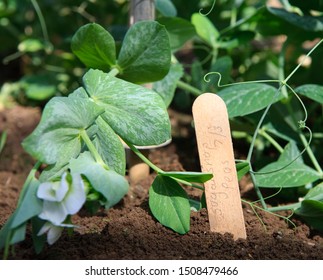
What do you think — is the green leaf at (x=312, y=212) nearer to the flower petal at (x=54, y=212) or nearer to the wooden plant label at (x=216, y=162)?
the wooden plant label at (x=216, y=162)

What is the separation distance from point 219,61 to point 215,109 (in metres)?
0.38

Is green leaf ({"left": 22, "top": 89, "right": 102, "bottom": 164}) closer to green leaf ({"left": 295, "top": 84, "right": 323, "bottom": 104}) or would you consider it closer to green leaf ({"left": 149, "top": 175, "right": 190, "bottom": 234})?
green leaf ({"left": 149, "top": 175, "right": 190, "bottom": 234})

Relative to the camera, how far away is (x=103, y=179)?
0.91 metres

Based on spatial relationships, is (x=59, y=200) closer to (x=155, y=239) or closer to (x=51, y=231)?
(x=51, y=231)

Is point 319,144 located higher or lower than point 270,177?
lower

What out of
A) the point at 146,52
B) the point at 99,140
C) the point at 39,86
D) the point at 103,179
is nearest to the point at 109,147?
the point at 99,140

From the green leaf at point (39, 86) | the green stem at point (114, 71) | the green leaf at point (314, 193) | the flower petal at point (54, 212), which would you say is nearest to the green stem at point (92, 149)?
the flower petal at point (54, 212)

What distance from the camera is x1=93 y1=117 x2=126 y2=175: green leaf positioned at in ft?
3.37

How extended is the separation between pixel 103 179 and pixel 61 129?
12 centimetres

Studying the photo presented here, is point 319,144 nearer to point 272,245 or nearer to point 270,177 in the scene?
point 270,177

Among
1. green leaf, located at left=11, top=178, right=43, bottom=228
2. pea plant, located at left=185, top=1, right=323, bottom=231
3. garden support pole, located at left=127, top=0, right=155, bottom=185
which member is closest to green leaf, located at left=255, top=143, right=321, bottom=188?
pea plant, located at left=185, top=1, right=323, bottom=231

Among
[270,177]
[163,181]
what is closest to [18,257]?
[163,181]

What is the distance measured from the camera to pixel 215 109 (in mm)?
1043

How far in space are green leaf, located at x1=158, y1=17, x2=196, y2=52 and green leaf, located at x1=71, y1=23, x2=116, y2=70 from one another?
0.23m
